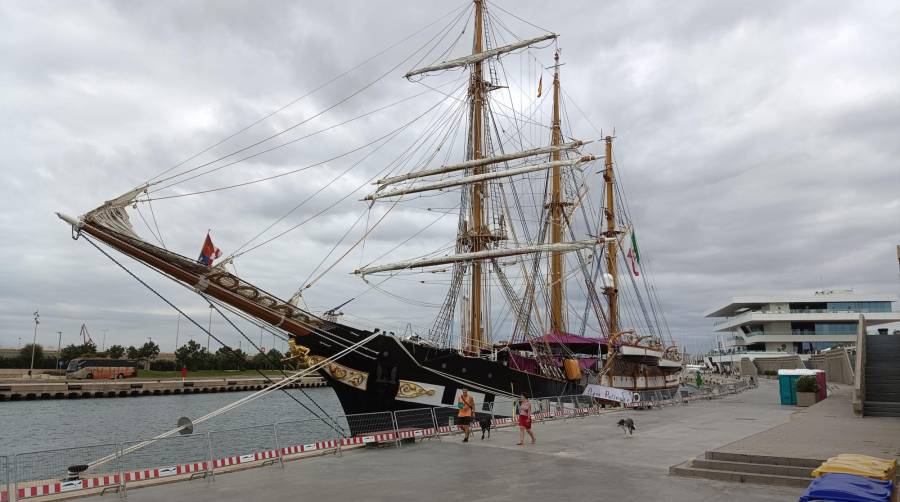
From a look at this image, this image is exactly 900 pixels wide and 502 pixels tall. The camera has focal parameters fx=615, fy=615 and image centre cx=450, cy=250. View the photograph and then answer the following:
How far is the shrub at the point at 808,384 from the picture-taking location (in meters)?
24.3

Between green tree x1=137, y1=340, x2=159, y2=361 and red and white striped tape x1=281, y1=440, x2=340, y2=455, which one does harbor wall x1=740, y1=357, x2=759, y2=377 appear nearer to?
red and white striped tape x1=281, y1=440, x2=340, y2=455

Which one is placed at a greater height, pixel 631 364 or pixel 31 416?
pixel 631 364

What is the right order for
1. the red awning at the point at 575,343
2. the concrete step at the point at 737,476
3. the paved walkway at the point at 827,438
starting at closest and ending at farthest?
the concrete step at the point at 737,476 → the paved walkway at the point at 827,438 → the red awning at the point at 575,343

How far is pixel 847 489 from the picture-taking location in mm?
5547

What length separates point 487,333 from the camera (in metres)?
29.8

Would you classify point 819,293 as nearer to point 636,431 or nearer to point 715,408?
point 715,408

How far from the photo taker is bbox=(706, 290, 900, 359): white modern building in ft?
229

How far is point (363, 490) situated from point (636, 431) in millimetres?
9616

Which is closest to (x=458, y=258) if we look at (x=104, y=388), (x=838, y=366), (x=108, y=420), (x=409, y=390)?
(x=409, y=390)

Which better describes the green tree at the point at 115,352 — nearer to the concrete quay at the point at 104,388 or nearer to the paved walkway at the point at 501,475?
the concrete quay at the point at 104,388

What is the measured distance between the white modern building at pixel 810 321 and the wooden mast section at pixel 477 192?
5392cm

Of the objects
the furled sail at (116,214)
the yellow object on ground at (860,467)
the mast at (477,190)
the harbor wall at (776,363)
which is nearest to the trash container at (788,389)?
the mast at (477,190)

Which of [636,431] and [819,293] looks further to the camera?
[819,293]

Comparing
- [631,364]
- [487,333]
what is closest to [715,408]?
[631,364]
